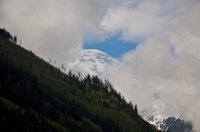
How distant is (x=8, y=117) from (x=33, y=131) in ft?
65.1

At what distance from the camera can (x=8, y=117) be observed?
652ft

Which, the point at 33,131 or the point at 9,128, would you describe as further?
the point at 33,131

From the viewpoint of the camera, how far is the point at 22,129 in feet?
635

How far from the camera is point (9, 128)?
7308 inches

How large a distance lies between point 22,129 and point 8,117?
14292 millimetres

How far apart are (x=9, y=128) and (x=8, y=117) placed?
14.9 metres

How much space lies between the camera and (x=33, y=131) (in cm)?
19925

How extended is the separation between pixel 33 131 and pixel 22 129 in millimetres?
8787

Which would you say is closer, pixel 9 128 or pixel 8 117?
pixel 9 128

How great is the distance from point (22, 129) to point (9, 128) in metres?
10.4

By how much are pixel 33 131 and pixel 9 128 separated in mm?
19086
